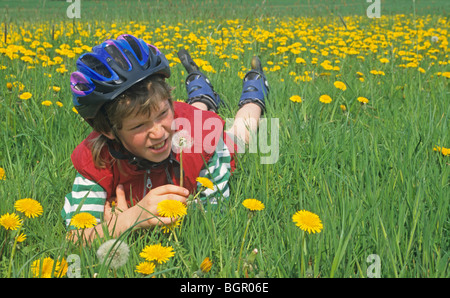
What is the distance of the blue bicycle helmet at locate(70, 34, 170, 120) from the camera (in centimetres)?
184

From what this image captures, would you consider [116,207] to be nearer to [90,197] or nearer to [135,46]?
[90,197]

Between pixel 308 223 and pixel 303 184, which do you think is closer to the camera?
pixel 308 223

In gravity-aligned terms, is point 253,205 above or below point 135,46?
below

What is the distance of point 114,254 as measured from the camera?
141cm

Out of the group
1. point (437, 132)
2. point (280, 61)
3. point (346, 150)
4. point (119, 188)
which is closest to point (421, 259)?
point (346, 150)

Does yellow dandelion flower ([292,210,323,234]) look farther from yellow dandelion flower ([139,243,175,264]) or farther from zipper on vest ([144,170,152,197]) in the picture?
zipper on vest ([144,170,152,197])

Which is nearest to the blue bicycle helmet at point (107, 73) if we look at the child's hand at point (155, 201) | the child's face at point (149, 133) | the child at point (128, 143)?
the child at point (128, 143)

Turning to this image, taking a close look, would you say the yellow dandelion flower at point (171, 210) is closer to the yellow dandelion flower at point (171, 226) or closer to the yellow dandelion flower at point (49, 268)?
the yellow dandelion flower at point (171, 226)

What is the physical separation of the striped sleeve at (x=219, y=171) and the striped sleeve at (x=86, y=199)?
0.47m

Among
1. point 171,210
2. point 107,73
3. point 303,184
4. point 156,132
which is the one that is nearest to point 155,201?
point 171,210

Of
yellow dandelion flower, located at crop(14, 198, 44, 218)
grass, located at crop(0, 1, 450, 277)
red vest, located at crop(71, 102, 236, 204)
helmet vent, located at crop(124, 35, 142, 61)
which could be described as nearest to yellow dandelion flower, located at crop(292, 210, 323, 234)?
grass, located at crop(0, 1, 450, 277)

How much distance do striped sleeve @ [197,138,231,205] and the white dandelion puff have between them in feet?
2.21

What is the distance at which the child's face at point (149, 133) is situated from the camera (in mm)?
1886

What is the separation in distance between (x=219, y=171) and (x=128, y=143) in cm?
54
